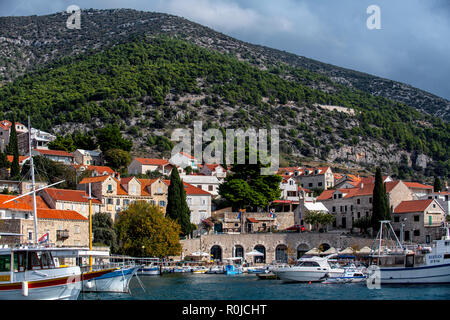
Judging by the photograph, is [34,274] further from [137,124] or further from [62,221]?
[137,124]

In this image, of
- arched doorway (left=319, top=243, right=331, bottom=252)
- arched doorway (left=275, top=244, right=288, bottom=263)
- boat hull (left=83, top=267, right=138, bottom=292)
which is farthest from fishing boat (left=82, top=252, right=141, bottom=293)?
arched doorway (left=275, top=244, right=288, bottom=263)

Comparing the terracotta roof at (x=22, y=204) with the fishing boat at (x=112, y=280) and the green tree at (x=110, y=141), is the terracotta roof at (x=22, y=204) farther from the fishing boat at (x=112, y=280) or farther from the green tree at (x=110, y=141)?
the green tree at (x=110, y=141)

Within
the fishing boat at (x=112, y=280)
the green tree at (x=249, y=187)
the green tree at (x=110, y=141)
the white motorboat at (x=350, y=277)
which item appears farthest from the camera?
the green tree at (x=110, y=141)

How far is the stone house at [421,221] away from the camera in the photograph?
7019 cm

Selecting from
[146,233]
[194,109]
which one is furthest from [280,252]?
[194,109]

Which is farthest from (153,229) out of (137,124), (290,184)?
(137,124)

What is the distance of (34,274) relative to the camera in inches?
1176

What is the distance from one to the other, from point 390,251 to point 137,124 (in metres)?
108

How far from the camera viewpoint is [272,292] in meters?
42.2

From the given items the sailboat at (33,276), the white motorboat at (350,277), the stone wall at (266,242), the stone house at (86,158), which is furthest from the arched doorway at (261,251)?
the sailboat at (33,276)

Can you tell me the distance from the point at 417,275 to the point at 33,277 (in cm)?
3009

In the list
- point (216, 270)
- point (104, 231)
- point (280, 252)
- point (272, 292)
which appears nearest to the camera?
point (272, 292)

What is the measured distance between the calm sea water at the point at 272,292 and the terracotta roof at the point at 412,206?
2595cm

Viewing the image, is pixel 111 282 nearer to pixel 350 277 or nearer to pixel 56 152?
pixel 350 277
